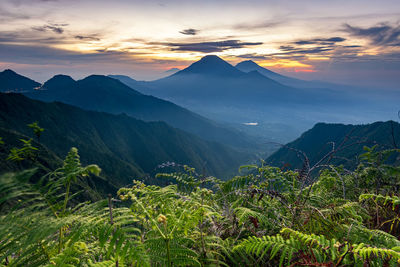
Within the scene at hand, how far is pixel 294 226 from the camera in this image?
2.75m

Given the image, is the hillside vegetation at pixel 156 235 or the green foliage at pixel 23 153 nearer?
the hillside vegetation at pixel 156 235

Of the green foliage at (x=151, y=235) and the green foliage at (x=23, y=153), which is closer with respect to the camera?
the green foliage at (x=151, y=235)

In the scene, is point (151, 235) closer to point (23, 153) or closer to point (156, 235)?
point (156, 235)

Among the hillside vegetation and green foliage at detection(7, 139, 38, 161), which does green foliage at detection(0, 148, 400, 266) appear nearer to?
the hillside vegetation

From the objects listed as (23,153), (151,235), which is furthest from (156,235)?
(23,153)

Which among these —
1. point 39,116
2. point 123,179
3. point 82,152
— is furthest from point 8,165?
point 39,116

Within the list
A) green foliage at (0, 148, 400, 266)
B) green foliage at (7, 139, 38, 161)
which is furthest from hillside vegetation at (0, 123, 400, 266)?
green foliage at (7, 139, 38, 161)

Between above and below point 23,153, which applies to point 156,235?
below

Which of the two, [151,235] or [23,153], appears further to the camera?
[23,153]

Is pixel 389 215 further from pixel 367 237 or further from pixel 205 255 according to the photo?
pixel 205 255

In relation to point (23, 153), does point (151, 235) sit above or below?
below

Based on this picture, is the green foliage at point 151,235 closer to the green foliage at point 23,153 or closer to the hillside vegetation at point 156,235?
the hillside vegetation at point 156,235

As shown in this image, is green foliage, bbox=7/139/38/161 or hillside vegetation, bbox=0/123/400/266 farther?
green foliage, bbox=7/139/38/161

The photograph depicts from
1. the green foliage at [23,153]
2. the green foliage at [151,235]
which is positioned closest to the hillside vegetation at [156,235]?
the green foliage at [151,235]
